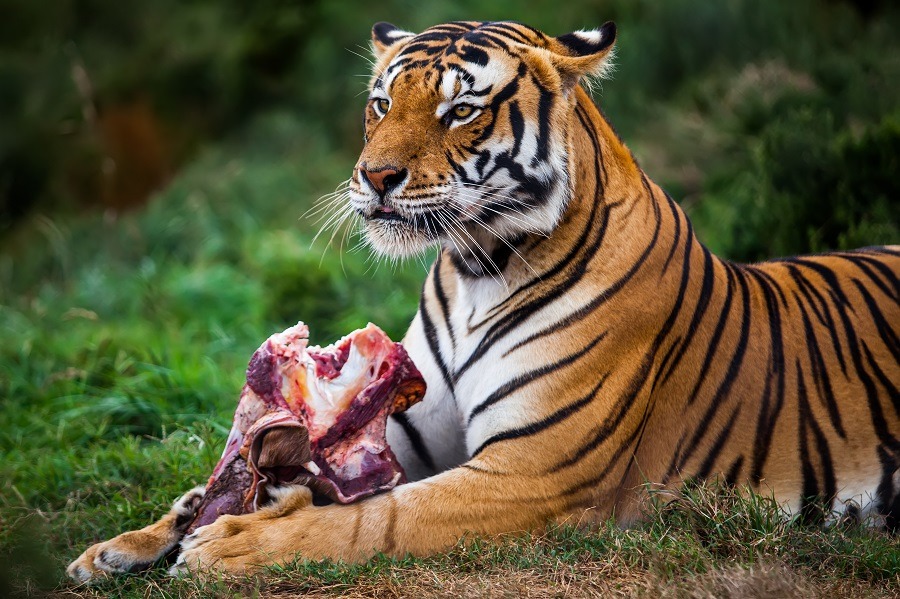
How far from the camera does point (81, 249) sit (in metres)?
7.91

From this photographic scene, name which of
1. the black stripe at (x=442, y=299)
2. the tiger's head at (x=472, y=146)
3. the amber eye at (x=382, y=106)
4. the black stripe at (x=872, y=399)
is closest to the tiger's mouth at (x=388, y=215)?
the tiger's head at (x=472, y=146)

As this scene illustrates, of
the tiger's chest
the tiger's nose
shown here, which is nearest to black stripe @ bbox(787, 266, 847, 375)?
the tiger's chest

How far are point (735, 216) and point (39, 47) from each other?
6918mm

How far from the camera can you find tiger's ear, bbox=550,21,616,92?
130 inches

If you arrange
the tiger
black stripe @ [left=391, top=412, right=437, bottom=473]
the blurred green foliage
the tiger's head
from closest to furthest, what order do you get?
1. the tiger
2. the tiger's head
3. black stripe @ [left=391, top=412, right=437, bottom=473]
4. the blurred green foliage

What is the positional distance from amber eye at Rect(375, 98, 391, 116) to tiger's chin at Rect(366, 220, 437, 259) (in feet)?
1.15

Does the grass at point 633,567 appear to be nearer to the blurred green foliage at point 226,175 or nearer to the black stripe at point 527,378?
the black stripe at point 527,378

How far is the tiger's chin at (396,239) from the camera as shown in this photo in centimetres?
327

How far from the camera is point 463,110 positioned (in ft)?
10.7

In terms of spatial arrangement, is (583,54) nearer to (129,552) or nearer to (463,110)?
(463,110)

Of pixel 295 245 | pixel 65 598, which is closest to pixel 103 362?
pixel 295 245

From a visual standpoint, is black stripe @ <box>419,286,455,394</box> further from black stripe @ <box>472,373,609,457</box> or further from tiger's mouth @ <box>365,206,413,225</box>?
tiger's mouth @ <box>365,206,413,225</box>

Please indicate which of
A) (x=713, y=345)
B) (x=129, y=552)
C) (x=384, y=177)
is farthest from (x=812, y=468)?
(x=129, y=552)

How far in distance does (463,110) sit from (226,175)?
623 centimetres
